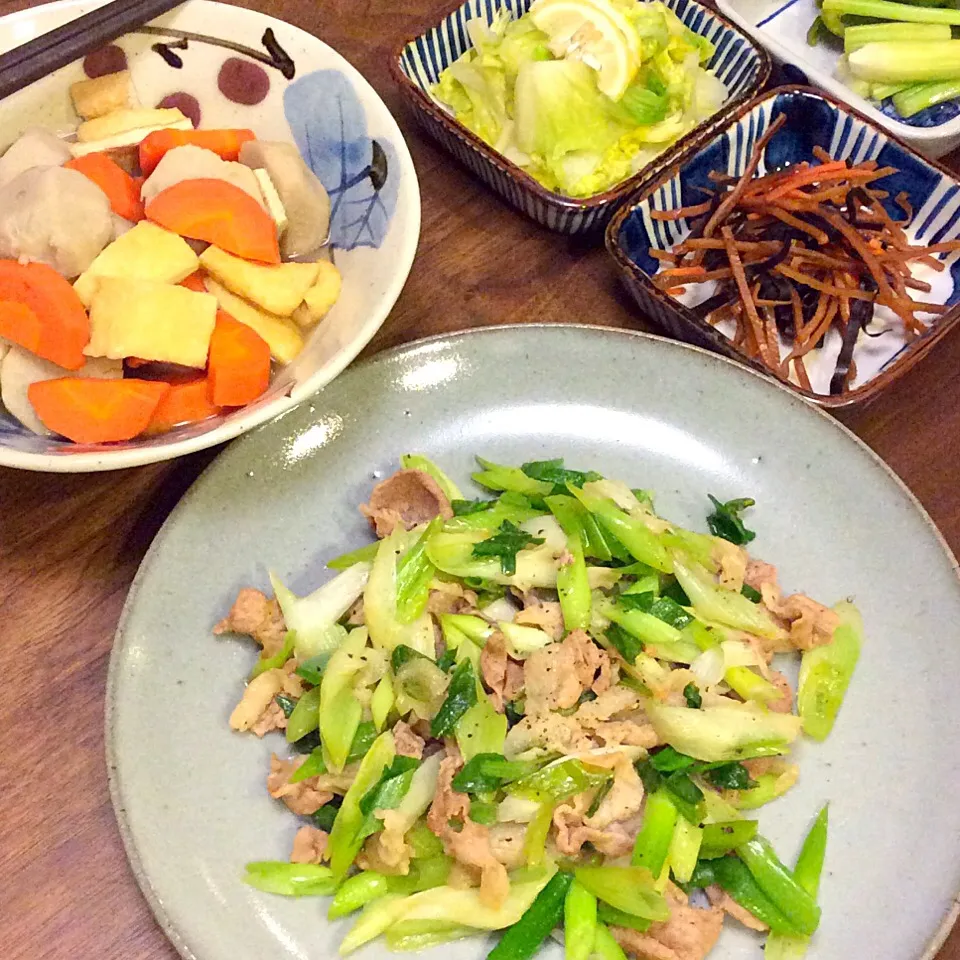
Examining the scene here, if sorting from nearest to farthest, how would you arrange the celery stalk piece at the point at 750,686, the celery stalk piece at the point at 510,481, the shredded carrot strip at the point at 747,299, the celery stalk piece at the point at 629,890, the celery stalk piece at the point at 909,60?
the celery stalk piece at the point at 629,890
the celery stalk piece at the point at 750,686
the celery stalk piece at the point at 510,481
the shredded carrot strip at the point at 747,299
the celery stalk piece at the point at 909,60

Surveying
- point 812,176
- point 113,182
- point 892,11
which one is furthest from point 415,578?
point 892,11

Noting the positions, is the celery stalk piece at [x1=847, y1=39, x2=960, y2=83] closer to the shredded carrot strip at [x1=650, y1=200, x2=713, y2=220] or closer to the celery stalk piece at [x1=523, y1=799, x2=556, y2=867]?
the shredded carrot strip at [x1=650, y1=200, x2=713, y2=220]

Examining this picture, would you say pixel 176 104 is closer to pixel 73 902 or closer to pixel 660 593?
pixel 660 593

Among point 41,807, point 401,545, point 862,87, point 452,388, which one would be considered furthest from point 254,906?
point 862,87

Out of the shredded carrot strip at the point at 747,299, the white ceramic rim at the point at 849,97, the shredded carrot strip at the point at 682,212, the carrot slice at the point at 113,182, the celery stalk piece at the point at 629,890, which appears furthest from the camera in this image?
the white ceramic rim at the point at 849,97

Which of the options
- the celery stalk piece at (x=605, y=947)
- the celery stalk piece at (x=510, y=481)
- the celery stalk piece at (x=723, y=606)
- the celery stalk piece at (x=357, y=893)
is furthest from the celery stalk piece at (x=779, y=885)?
the celery stalk piece at (x=510, y=481)

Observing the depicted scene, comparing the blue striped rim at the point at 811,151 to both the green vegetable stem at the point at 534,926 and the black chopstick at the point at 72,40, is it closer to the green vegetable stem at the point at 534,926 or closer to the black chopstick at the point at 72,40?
the black chopstick at the point at 72,40

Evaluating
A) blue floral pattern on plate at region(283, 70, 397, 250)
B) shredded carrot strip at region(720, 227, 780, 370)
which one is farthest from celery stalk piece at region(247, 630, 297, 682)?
shredded carrot strip at region(720, 227, 780, 370)
